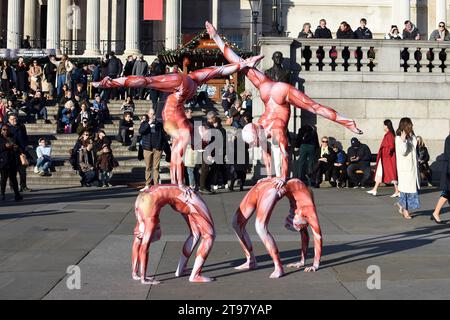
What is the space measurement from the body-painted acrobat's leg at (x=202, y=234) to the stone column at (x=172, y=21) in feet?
125

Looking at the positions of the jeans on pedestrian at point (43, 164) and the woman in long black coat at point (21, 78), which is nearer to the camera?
the jeans on pedestrian at point (43, 164)

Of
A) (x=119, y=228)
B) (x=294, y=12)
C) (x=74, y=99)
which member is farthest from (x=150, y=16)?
(x=119, y=228)

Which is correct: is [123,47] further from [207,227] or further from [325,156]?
[207,227]

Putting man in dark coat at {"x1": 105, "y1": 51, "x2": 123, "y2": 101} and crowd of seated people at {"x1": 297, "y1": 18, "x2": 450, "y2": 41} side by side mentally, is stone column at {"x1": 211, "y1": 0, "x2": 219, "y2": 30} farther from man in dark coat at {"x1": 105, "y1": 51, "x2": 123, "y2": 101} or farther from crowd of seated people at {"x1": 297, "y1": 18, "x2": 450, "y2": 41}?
crowd of seated people at {"x1": 297, "y1": 18, "x2": 450, "y2": 41}

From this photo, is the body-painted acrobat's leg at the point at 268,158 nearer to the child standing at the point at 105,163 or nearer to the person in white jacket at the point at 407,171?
the person in white jacket at the point at 407,171

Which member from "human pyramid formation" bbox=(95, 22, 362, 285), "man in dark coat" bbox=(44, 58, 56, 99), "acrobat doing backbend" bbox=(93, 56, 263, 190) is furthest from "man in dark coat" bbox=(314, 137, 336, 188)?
"man in dark coat" bbox=(44, 58, 56, 99)

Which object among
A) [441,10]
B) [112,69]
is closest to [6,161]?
[112,69]

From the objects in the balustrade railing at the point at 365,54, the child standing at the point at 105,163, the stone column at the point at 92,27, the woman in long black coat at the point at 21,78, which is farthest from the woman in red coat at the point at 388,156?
the stone column at the point at 92,27

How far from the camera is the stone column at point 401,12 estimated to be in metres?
53.7

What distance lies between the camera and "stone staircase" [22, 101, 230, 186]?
73.2 feet

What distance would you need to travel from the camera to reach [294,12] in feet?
→ 181

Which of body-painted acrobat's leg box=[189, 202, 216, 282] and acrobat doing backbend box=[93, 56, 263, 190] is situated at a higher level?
acrobat doing backbend box=[93, 56, 263, 190]

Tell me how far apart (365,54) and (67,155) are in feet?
31.6

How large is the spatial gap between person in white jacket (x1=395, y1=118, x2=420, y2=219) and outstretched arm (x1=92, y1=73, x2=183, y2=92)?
22.3 feet
